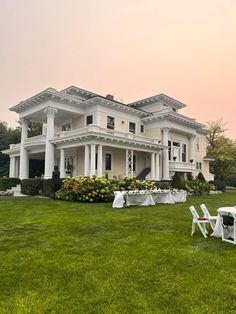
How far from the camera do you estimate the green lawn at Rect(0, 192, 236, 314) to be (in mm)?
3646

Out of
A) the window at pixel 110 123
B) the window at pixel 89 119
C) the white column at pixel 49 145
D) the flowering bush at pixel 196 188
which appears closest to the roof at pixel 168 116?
the window at pixel 110 123

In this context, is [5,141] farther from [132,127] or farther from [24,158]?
[132,127]

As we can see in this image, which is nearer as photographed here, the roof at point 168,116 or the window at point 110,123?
the window at point 110,123

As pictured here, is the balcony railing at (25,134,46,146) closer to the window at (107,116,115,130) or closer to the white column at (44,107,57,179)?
the white column at (44,107,57,179)

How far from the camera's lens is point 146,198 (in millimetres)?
16234

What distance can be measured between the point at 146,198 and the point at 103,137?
7037 millimetres

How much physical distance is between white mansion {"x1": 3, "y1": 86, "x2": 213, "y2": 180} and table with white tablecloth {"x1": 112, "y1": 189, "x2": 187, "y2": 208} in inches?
232

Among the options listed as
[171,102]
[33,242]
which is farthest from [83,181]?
[171,102]

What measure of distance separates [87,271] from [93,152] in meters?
16.5

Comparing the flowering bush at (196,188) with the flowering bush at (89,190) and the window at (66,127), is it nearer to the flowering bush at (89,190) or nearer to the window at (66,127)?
the flowering bush at (89,190)

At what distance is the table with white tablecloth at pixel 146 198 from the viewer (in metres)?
14.7

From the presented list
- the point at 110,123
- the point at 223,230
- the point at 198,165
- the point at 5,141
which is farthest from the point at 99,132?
the point at 5,141

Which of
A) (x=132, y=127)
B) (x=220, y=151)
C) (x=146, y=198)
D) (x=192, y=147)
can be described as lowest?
(x=146, y=198)

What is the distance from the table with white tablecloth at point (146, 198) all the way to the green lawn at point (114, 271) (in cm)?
616
